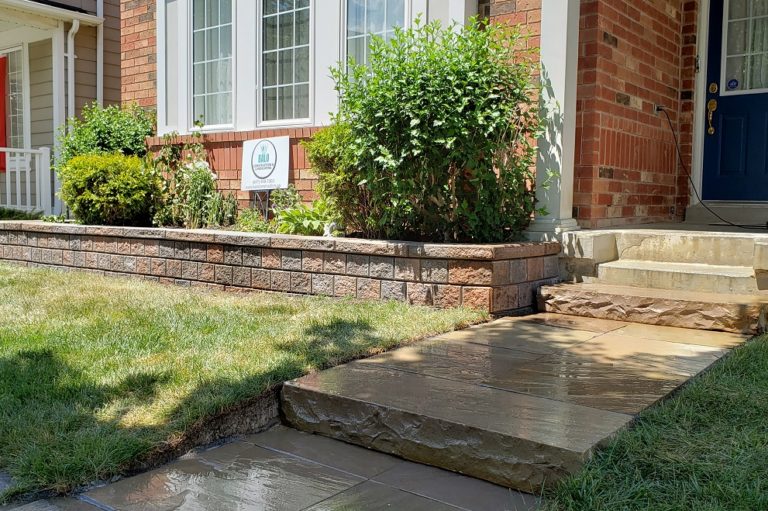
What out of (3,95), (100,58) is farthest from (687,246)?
(3,95)

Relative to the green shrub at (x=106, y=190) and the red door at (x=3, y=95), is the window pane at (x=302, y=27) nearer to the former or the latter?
the green shrub at (x=106, y=190)

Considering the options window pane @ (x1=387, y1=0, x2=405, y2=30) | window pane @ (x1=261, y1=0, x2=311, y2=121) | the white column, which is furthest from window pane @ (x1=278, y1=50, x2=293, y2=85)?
the white column

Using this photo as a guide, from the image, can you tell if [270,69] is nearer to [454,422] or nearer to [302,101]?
[302,101]

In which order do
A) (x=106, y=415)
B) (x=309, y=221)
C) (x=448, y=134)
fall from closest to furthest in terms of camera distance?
(x=106, y=415), (x=448, y=134), (x=309, y=221)

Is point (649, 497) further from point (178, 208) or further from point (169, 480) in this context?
point (178, 208)

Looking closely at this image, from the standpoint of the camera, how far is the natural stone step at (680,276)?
172 inches

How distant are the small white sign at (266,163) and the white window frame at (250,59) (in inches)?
9.0

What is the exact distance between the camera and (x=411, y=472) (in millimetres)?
2637

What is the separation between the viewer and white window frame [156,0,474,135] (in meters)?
6.45

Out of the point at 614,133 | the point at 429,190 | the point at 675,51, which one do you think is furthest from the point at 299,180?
the point at 675,51

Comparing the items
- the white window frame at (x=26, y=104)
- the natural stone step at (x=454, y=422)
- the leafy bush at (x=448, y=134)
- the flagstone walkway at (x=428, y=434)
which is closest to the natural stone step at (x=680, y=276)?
the leafy bush at (x=448, y=134)

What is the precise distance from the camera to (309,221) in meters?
5.76

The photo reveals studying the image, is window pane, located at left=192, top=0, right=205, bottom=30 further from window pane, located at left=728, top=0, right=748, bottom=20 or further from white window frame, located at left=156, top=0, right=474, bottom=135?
window pane, located at left=728, top=0, right=748, bottom=20

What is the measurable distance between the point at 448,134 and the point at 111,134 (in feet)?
17.1
